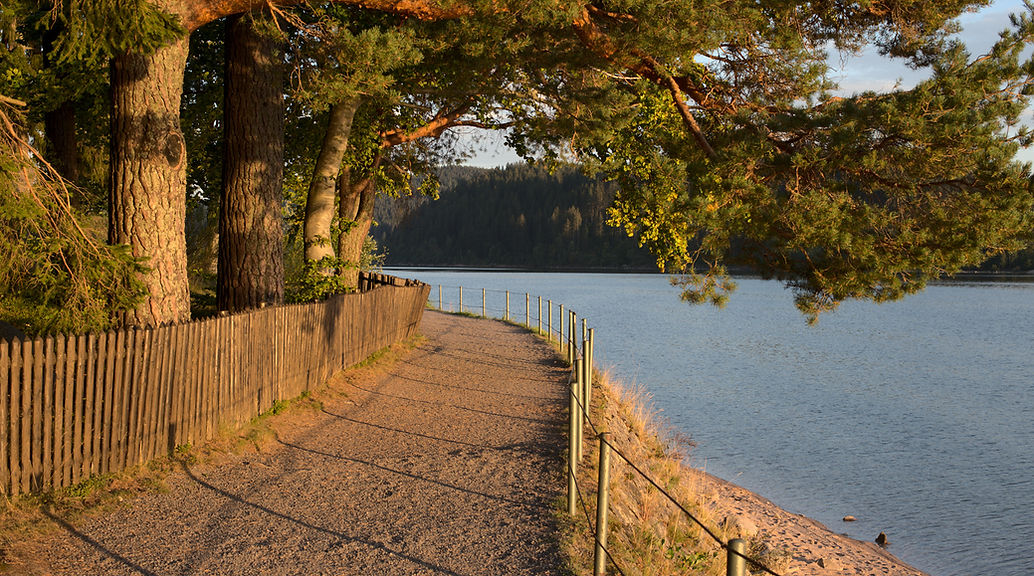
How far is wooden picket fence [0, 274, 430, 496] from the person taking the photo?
7297 mm

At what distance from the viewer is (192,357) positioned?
9.33m

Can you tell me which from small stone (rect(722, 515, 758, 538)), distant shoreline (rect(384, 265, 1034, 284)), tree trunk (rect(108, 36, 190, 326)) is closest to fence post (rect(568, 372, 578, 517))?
small stone (rect(722, 515, 758, 538))

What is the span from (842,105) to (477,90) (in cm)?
704

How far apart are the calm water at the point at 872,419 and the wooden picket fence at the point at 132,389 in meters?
9.57

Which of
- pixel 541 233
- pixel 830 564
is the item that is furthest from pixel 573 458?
pixel 541 233

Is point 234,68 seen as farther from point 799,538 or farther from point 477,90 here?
point 799,538

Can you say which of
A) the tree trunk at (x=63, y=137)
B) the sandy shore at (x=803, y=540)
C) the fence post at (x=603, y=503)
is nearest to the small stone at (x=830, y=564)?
the sandy shore at (x=803, y=540)

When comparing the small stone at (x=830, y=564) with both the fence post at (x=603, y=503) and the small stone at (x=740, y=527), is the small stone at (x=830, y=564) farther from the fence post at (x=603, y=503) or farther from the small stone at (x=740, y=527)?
the fence post at (x=603, y=503)

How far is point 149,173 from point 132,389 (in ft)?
10.2

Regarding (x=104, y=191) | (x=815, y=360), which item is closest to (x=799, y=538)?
(x=104, y=191)

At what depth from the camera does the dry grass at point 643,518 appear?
275 inches

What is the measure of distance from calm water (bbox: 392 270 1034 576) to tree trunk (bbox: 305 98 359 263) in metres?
8.38

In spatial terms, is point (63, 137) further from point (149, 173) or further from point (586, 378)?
point (586, 378)

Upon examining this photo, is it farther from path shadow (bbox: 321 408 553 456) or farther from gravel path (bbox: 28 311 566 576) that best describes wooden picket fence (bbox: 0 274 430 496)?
path shadow (bbox: 321 408 553 456)
